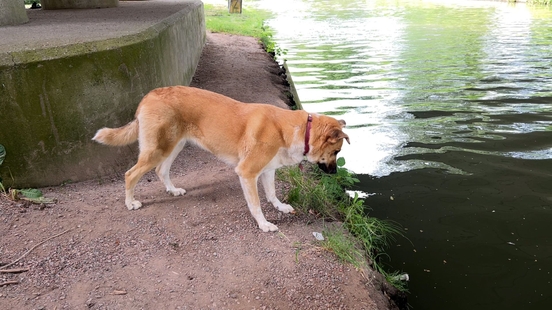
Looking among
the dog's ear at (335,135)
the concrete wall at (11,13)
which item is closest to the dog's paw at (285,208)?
the dog's ear at (335,135)

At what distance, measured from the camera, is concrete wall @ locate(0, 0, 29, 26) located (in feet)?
25.3

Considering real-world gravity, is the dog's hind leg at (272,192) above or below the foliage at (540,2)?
above

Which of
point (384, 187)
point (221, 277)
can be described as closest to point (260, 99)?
point (384, 187)

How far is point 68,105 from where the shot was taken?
5172mm

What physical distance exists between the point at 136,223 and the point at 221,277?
1.31 meters

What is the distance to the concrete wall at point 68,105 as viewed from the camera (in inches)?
→ 192

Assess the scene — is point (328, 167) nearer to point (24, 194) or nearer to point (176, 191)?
point (176, 191)

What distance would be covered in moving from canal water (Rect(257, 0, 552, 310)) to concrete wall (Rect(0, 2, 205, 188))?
3.81 metres

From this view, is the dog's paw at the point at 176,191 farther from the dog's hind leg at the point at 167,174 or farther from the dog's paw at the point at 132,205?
the dog's paw at the point at 132,205

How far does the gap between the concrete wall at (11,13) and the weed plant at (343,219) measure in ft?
18.8

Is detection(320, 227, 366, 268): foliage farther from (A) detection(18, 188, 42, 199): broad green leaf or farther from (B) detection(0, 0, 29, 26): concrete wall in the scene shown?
(B) detection(0, 0, 29, 26): concrete wall

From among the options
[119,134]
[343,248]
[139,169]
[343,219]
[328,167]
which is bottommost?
[343,219]

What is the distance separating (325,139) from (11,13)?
260 inches

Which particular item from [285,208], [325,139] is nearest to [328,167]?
[325,139]
